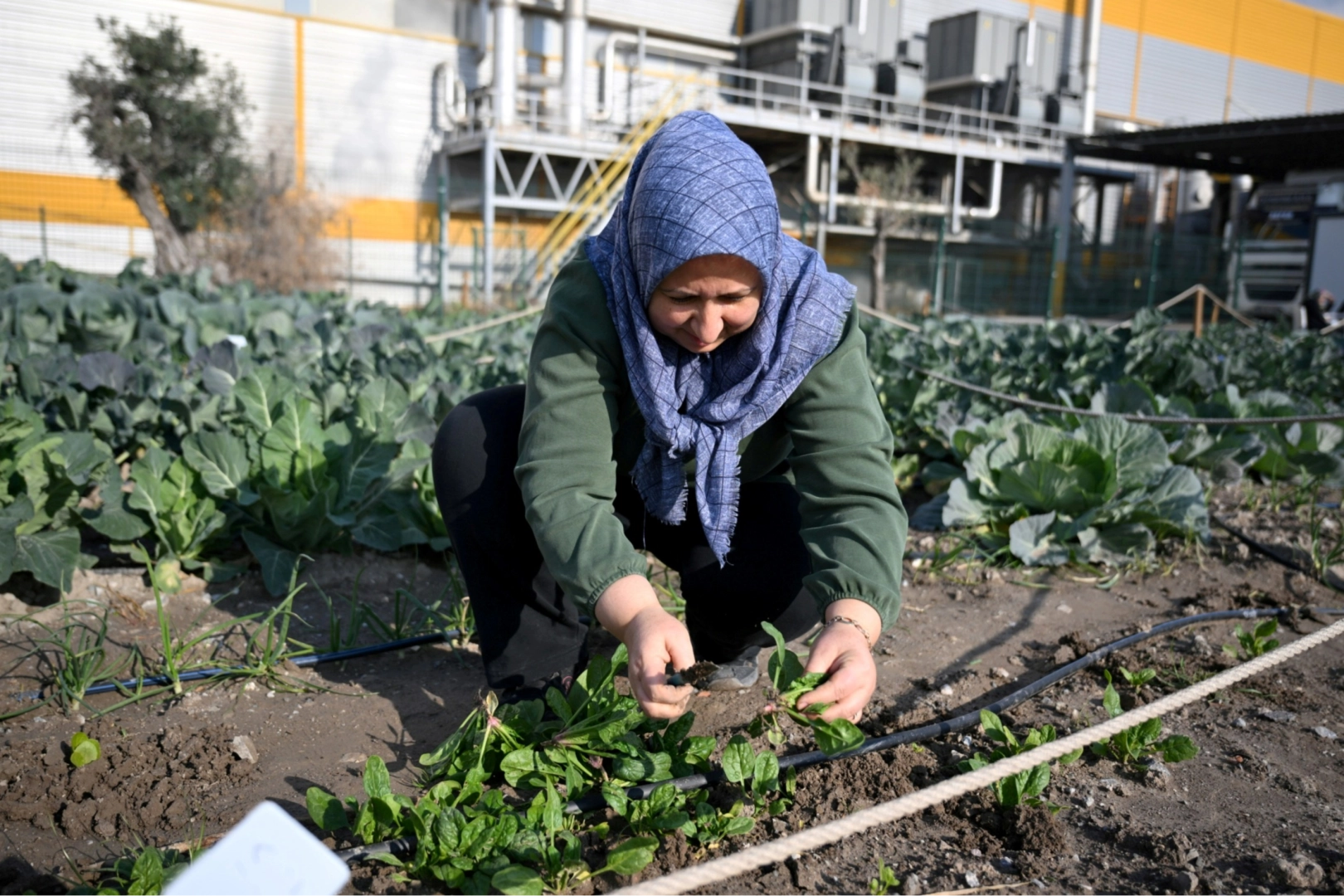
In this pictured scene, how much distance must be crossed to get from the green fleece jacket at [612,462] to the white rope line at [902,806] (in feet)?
0.85

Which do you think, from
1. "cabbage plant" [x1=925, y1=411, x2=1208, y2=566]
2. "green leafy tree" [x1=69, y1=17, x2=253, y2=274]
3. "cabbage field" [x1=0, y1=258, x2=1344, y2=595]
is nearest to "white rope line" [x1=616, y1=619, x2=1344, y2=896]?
"cabbage plant" [x1=925, y1=411, x2=1208, y2=566]

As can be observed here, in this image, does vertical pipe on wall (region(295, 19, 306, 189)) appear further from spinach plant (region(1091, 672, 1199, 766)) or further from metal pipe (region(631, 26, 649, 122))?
spinach plant (region(1091, 672, 1199, 766))

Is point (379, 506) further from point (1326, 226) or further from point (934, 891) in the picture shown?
point (1326, 226)

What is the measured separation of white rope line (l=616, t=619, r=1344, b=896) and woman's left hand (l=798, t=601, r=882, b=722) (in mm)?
139

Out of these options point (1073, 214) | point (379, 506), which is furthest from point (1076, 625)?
point (1073, 214)

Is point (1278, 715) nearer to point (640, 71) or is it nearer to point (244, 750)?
point (244, 750)

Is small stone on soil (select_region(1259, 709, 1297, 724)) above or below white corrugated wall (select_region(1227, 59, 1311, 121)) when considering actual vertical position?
below

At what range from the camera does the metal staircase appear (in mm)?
18609

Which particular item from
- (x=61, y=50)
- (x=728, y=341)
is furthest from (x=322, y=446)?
(x=61, y=50)

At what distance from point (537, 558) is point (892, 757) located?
723mm

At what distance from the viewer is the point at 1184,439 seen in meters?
3.66

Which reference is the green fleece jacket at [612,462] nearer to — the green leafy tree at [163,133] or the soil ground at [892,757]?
the soil ground at [892,757]

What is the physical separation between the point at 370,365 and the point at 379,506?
1525 millimetres

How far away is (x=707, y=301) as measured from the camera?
146 centimetres
